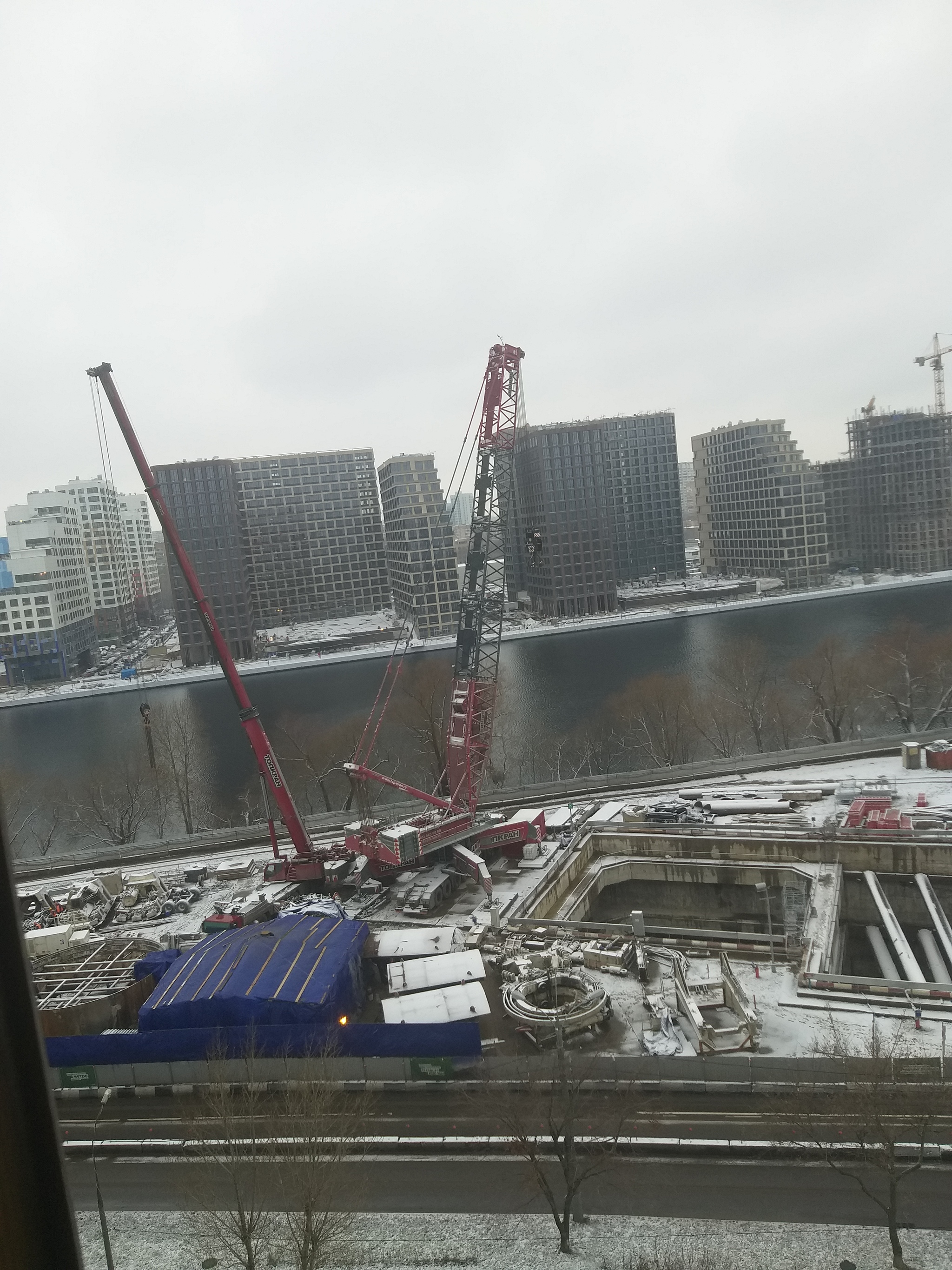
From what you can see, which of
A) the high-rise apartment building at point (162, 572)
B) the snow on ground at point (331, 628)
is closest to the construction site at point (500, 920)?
the snow on ground at point (331, 628)

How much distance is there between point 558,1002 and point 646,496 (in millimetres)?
44492

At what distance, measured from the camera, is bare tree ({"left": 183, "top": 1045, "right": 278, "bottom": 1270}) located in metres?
4.55

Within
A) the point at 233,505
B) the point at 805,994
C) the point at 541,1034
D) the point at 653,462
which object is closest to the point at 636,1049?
the point at 541,1034

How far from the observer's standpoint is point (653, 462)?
164 ft

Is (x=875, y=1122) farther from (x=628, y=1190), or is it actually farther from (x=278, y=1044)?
(x=278, y=1044)

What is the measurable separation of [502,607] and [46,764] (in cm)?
1553

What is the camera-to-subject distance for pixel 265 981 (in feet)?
23.7

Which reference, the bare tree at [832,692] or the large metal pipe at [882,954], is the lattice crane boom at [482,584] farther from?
the bare tree at [832,692]

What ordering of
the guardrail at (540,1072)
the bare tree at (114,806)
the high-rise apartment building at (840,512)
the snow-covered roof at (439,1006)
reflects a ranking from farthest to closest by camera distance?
the high-rise apartment building at (840,512), the bare tree at (114,806), the snow-covered roof at (439,1006), the guardrail at (540,1072)

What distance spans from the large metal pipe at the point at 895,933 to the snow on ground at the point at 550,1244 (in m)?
3.09

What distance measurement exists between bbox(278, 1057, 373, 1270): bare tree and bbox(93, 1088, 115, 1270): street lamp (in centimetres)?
93

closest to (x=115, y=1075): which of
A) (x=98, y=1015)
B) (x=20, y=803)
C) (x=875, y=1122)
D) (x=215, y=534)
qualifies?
(x=98, y=1015)

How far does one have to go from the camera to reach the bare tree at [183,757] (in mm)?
16625

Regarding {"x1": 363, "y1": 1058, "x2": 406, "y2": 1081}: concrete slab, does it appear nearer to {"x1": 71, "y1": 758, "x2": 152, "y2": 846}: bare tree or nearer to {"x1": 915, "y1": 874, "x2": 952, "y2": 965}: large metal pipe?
{"x1": 915, "y1": 874, "x2": 952, "y2": 965}: large metal pipe
